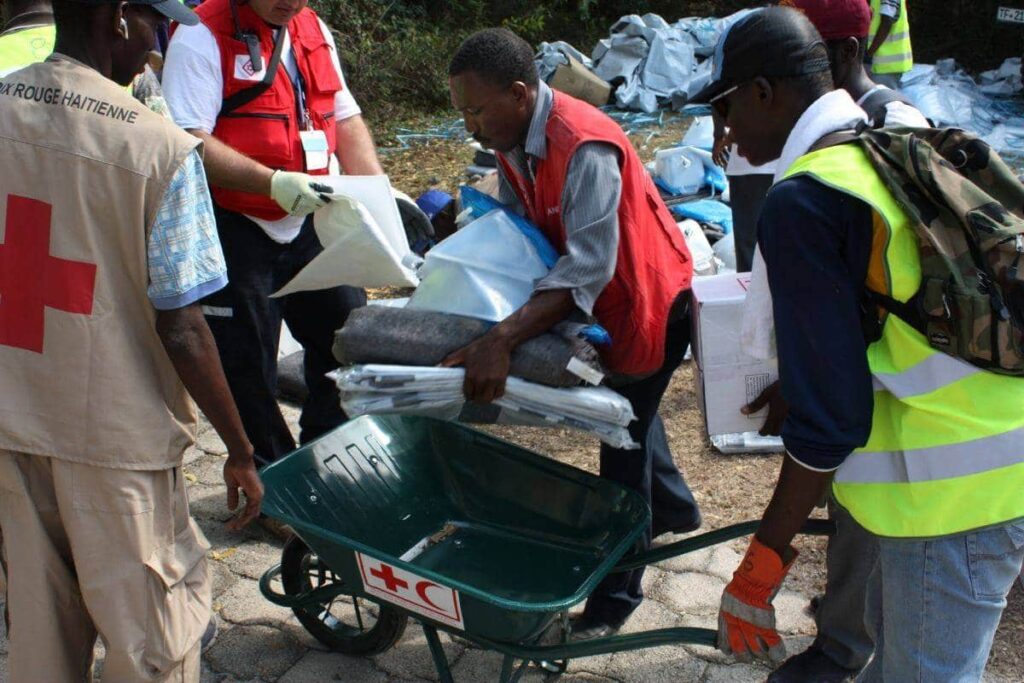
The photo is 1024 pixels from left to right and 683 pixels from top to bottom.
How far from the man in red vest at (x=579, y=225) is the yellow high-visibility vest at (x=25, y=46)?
1485mm

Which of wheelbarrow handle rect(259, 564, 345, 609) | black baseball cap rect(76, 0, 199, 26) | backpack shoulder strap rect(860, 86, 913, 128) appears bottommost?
wheelbarrow handle rect(259, 564, 345, 609)

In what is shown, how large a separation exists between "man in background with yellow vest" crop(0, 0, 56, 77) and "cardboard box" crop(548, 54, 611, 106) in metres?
5.85

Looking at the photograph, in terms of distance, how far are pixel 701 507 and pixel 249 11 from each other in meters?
2.45

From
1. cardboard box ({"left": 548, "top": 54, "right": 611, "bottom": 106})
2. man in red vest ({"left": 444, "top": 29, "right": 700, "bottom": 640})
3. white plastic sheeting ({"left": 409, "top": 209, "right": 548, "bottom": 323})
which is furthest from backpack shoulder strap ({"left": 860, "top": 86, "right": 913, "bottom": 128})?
cardboard box ({"left": 548, "top": 54, "right": 611, "bottom": 106})

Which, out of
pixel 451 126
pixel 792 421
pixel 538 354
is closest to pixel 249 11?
pixel 538 354

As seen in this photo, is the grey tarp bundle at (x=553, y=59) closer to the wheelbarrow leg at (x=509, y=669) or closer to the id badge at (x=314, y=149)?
the id badge at (x=314, y=149)

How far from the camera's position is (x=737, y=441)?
4473 millimetres

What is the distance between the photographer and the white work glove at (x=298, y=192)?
3070mm

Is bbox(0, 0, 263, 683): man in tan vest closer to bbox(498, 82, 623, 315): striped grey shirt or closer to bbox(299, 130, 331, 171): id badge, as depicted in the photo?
bbox(498, 82, 623, 315): striped grey shirt

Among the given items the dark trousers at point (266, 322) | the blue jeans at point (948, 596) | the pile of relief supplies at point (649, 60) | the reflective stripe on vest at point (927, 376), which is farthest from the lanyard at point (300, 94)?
the pile of relief supplies at point (649, 60)

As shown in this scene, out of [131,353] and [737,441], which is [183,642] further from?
[737,441]

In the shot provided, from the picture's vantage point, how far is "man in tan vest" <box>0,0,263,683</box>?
7.04 ft

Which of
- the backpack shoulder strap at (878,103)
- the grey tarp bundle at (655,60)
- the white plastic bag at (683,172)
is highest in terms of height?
the backpack shoulder strap at (878,103)

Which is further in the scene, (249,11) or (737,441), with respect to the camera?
(737,441)
